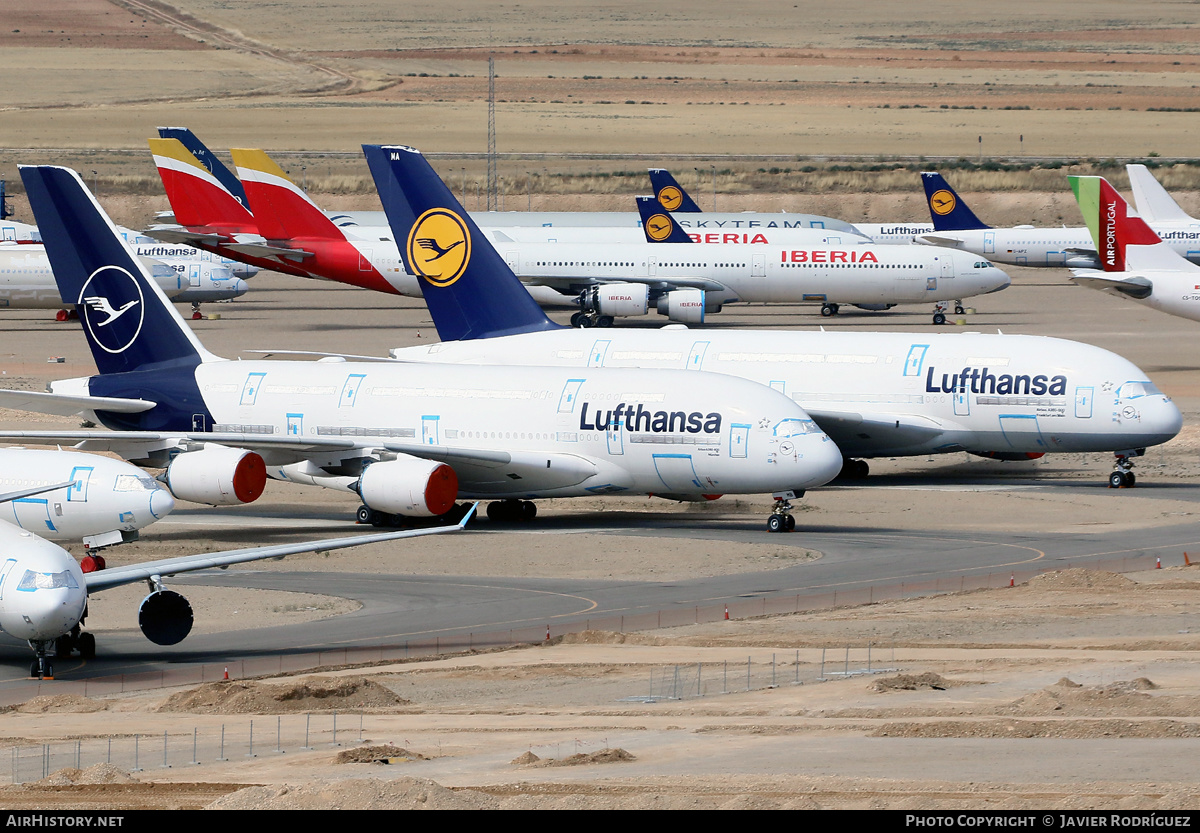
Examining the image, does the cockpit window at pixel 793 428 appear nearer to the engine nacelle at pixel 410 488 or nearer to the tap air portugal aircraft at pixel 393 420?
the tap air portugal aircraft at pixel 393 420

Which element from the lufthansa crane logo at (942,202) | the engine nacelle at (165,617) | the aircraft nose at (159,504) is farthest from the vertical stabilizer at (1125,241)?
the engine nacelle at (165,617)

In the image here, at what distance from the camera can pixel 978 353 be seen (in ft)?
168

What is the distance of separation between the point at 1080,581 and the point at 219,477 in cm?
1939

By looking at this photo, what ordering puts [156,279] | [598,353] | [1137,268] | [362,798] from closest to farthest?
[362,798]
[598,353]
[1137,268]
[156,279]

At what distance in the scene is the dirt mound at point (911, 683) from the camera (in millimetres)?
27203

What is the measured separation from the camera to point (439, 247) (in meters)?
58.3

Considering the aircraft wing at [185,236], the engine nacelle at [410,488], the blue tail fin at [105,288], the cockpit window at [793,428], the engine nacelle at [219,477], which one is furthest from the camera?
the aircraft wing at [185,236]

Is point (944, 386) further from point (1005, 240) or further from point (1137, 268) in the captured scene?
point (1005, 240)

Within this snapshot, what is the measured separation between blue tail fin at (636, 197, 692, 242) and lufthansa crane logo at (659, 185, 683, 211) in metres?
17.2

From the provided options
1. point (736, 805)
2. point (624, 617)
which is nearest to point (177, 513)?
point (624, 617)

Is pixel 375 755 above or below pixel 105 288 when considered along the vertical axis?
below

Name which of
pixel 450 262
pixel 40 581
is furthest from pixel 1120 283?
pixel 40 581

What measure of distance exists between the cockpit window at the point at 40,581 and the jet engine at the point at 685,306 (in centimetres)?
6623

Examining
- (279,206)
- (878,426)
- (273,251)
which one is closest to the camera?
(878,426)
